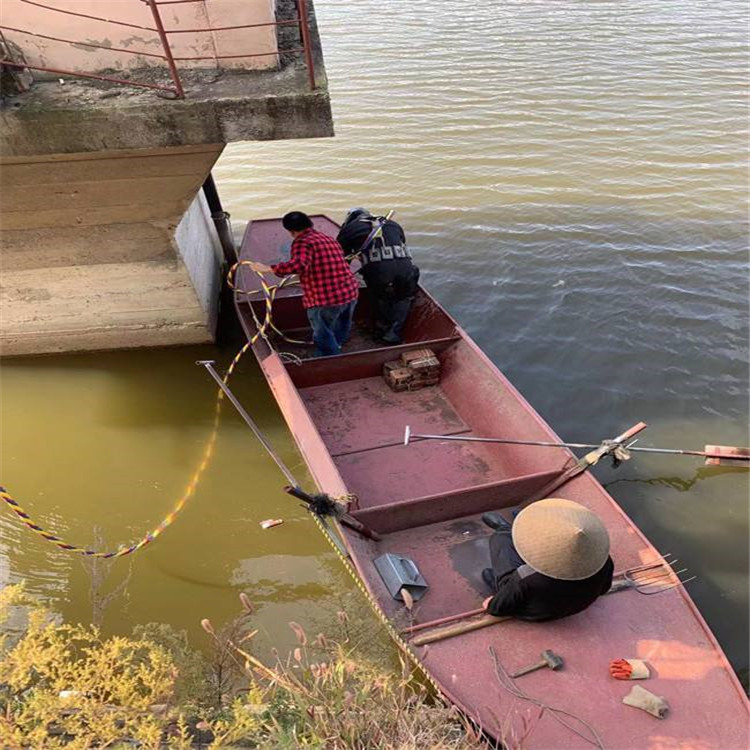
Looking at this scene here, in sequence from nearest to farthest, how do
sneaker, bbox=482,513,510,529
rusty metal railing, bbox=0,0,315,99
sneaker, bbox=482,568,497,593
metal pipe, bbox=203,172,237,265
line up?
sneaker, bbox=482,568,497,593
rusty metal railing, bbox=0,0,315,99
sneaker, bbox=482,513,510,529
metal pipe, bbox=203,172,237,265

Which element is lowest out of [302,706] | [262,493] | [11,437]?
[262,493]

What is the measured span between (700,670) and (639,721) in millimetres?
547

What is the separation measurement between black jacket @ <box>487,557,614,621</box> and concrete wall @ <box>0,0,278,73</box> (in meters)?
4.64

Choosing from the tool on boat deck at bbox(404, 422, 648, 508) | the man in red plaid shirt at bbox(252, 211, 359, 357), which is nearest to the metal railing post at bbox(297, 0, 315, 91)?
the man in red plaid shirt at bbox(252, 211, 359, 357)

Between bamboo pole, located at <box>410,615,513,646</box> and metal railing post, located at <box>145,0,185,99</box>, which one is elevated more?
metal railing post, located at <box>145,0,185,99</box>

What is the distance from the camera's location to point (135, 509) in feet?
19.1

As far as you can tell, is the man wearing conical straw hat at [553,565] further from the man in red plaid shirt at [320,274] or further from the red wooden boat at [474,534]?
the man in red plaid shirt at [320,274]

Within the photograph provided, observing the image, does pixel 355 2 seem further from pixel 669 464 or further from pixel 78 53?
pixel 669 464

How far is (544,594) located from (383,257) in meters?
4.08

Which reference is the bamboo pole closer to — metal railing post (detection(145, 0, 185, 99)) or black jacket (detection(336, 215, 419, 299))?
black jacket (detection(336, 215, 419, 299))

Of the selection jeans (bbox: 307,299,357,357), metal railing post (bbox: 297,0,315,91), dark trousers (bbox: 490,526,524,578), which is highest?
metal railing post (bbox: 297,0,315,91)

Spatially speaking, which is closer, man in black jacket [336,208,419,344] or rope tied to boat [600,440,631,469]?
rope tied to boat [600,440,631,469]

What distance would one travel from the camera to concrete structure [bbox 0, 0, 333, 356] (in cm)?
469

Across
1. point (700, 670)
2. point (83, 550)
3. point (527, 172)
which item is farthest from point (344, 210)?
point (700, 670)
